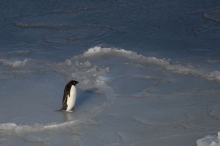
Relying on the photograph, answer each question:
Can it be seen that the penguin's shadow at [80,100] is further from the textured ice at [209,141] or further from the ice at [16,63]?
the textured ice at [209,141]

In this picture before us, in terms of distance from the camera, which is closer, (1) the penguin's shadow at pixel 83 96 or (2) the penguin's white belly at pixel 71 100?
(2) the penguin's white belly at pixel 71 100

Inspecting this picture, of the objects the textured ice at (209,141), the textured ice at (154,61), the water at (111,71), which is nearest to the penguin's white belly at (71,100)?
the water at (111,71)

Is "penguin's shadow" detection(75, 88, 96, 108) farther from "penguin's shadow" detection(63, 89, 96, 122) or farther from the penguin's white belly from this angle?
the penguin's white belly

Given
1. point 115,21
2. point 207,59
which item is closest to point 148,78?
point 207,59

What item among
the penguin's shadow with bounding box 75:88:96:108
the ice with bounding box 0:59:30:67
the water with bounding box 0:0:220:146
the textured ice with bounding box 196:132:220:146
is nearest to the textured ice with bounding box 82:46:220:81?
the water with bounding box 0:0:220:146

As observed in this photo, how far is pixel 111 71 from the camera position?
24.3ft

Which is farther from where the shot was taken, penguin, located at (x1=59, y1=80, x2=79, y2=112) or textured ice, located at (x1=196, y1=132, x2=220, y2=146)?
penguin, located at (x1=59, y1=80, x2=79, y2=112)

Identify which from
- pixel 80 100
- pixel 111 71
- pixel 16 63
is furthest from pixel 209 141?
pixel 16 63

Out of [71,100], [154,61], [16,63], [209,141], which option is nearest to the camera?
[209,141]

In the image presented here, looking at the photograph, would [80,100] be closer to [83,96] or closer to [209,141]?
[83,96]

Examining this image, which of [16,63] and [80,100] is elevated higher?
[16,63]

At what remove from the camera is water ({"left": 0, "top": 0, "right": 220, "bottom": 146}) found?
18.1ft

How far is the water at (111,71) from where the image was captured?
5.51 meters

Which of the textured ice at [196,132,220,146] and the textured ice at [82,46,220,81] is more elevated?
the textured ice at [82,46,220,81]
